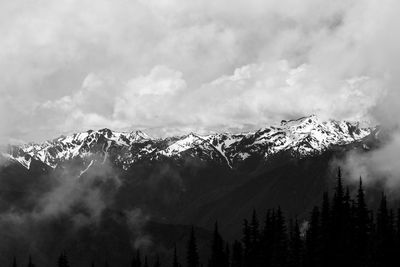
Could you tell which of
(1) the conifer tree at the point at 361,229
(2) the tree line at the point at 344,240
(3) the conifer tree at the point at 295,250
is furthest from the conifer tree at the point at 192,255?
(1) the conifer tree at the point at 361,229

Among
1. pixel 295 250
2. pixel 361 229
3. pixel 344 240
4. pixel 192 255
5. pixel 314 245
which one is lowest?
pixel 344 240

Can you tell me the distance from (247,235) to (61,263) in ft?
156

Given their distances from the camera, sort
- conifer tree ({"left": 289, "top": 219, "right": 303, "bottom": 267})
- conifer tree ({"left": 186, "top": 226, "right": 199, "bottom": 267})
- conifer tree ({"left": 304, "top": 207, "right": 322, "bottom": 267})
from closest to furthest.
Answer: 1. conifer tree ({"left": 304, "top": 207, "right": 322, "bottom": 267})
2. conifer tree ({"left": 289, "top": 219, "right": 303, "bottom": 267})
3. conifer tree ({"left": 186, "top": 226, "right": 199, "bottom": 267})

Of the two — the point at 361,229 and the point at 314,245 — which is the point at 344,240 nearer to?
the point at 361,229

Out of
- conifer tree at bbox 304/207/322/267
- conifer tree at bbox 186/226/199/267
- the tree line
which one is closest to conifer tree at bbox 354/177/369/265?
the tree line

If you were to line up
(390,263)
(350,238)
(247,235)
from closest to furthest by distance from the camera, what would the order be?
(390,263) < (350,238) < (247,235)

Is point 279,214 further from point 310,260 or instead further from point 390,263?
point 390,263

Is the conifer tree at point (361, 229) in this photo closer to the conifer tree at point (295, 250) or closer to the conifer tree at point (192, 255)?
the conifer tree at point (295, 250)

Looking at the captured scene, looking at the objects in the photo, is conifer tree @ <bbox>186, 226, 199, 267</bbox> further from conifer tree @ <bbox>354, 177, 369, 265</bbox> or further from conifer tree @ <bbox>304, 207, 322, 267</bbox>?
conifer tree @ <bbox>354, 177, 369, 265</bbox>

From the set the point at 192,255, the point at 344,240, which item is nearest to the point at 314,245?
the point at 344,240

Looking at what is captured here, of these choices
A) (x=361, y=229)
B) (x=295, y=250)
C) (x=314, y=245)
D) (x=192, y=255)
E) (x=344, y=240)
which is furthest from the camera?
(x=192, y=255)

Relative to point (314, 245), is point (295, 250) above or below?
below

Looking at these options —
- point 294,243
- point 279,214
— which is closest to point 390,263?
point 294,243

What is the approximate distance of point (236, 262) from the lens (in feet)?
472
